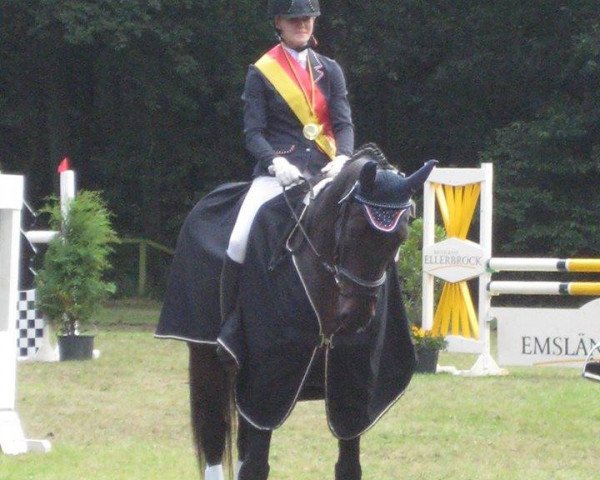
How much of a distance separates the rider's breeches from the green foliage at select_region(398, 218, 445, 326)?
756cm

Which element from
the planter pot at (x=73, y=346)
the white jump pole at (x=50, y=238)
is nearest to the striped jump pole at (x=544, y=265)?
the planter pot at (x=73, y=346)

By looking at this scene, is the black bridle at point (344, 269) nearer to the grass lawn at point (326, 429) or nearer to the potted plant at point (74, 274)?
the grass lawn at point (326, 429)

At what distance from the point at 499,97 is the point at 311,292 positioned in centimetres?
2043

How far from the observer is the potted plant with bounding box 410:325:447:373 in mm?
12086

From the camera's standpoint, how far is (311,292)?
536 centimetres

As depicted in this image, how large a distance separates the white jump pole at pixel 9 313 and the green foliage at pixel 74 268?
5.09 m

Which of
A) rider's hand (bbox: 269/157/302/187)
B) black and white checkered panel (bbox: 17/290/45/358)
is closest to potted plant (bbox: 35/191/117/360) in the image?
black and white checkered panel (bbox: 17/290/45/358)

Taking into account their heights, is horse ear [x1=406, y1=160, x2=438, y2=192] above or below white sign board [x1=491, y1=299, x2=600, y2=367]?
above

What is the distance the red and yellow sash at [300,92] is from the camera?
5.91 meters

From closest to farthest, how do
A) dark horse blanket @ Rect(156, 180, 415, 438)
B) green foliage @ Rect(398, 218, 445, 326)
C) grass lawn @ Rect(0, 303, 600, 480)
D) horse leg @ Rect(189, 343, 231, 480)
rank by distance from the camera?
dark horse blanket @ Rect(156, 180, 415, 438)
horse leg @ Rect(189, 343, 231, 480)
grass lawn @ Rect(0, 303, 600, 480)
green foliage @ Rect(398, 218, 445, 326)

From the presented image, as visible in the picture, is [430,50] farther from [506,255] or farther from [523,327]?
[523,327]

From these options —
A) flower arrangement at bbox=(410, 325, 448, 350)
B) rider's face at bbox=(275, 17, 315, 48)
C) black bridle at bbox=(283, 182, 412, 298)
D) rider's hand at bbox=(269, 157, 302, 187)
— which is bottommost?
flower arrangement at bbox=(410, 325, 448, 350)

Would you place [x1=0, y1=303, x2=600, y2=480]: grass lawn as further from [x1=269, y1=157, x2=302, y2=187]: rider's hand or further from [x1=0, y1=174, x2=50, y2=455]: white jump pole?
[x1=269, y1=157, x2=302, y2=187]: rider's hand

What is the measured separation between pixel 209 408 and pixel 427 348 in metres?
5.82
